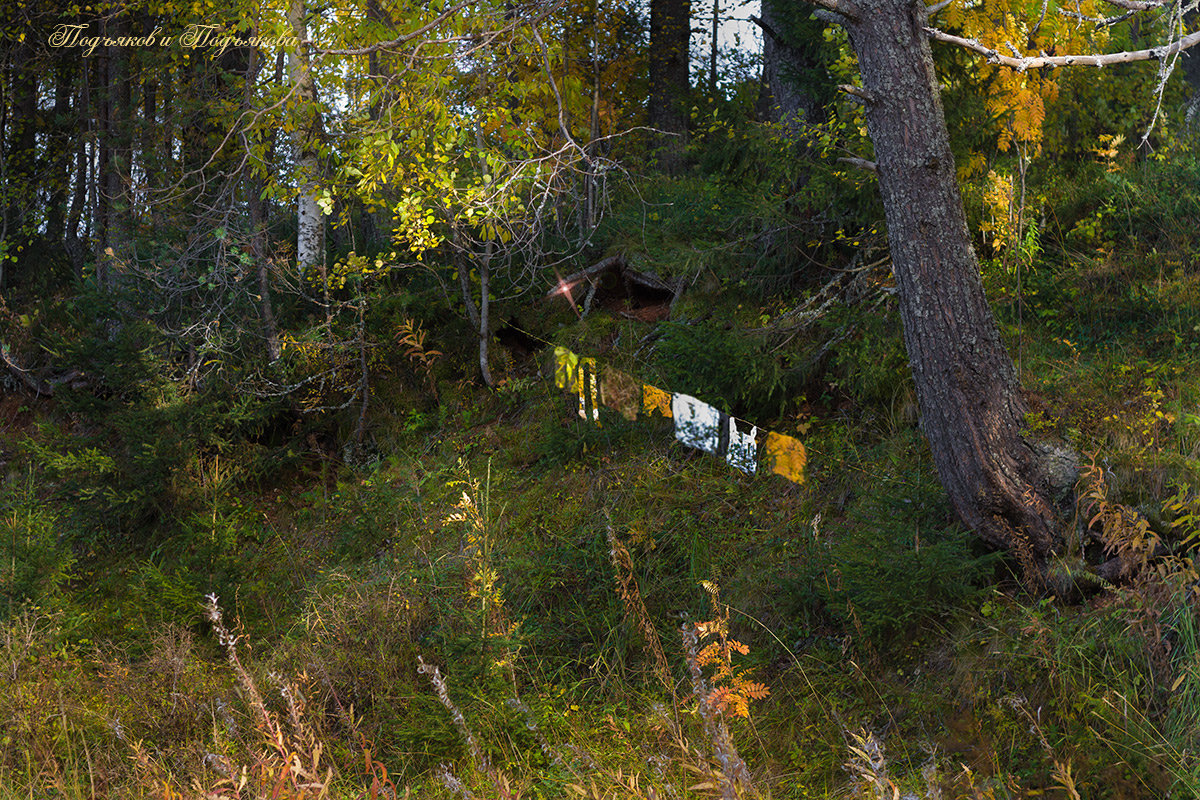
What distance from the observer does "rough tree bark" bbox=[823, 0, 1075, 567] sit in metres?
4.42

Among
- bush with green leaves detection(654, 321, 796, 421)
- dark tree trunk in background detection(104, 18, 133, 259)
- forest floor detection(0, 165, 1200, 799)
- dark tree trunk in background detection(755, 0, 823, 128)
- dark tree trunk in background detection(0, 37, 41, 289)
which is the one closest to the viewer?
forest floor detection(0, 165, 1200, 799)

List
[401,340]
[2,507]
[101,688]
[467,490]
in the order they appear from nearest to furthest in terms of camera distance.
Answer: [101,688] < [2,507] < [467,490] < [401,340]

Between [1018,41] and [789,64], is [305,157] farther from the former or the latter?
[1018,41]

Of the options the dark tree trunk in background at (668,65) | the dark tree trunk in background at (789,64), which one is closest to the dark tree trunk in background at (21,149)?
the dark tree trunk in background at (668,65)

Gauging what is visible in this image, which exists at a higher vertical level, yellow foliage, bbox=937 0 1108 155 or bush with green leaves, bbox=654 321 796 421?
yellow foliage, bbox=937 0 1108 155

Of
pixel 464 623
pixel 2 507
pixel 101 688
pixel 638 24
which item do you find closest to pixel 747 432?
pixel 464 623

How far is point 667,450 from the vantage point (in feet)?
21.6

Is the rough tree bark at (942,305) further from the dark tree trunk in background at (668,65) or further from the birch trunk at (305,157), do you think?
the dark tree trunk in background at (668,65)

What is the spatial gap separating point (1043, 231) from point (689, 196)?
11.1ft

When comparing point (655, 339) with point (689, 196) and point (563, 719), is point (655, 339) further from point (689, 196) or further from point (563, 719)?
point (563, 719)

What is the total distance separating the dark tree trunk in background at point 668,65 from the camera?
1203 centimetres

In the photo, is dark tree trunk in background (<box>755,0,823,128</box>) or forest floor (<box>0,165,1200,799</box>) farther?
dark tree trunk in background (<box>755,0,823,128</box>)

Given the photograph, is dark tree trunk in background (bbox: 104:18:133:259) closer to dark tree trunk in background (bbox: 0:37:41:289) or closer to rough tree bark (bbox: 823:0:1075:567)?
dark tree trunk in background (bbox: 0:37:41:289)

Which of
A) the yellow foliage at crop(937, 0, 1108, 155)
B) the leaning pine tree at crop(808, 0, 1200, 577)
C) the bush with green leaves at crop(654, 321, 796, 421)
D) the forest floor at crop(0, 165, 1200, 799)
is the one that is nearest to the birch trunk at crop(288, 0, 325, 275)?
the forest floor at crop(0, 165, 1200, 799)
